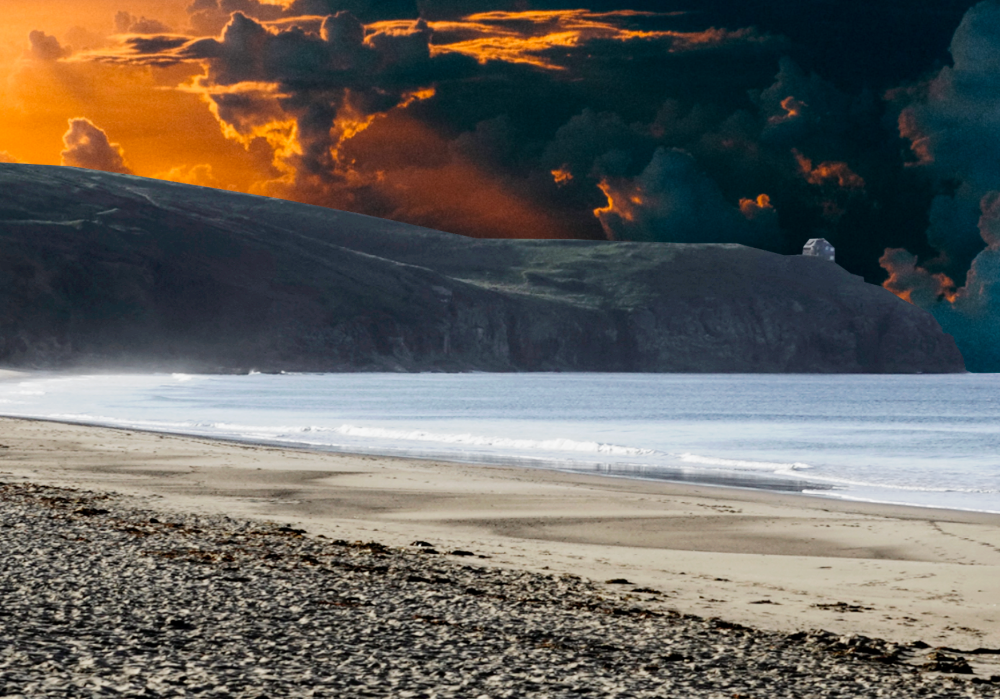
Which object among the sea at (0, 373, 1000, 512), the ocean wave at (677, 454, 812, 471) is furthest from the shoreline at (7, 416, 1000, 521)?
the ocean wave at (677, 454, 812, 471)

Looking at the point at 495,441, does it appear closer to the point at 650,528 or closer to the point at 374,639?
the point at 650,528

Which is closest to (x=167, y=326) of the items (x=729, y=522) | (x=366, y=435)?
(x=366, y=435)

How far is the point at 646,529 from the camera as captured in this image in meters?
17.1

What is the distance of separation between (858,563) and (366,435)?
32955 millimetres

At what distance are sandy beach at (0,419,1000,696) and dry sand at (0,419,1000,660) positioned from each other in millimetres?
37

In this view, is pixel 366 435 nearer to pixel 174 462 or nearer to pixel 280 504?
pixel 174 462

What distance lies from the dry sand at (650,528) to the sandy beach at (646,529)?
0.04 meters

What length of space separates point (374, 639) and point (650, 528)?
1003 cm

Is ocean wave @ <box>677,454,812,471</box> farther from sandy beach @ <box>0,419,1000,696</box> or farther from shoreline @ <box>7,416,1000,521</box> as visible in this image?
sandy beach @ <box>0,419,1000,696</box>

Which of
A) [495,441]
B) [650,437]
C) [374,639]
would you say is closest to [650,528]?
[374,639]

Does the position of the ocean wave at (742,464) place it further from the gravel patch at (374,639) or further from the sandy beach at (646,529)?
the gravel patch at (374,639)

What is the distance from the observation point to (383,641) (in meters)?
7.68

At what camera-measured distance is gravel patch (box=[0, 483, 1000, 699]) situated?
6543 millimetres

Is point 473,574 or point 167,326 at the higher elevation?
point 167,326
